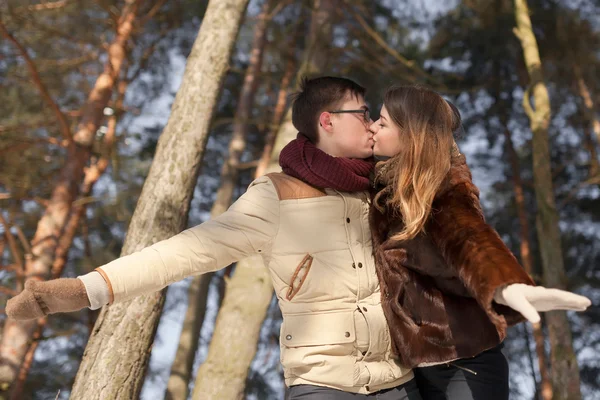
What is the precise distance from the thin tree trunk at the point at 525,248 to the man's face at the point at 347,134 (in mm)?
9667

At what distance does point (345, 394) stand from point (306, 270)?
48cm

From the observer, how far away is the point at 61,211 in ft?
26.2

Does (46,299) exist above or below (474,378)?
below

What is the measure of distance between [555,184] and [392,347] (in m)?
13.1

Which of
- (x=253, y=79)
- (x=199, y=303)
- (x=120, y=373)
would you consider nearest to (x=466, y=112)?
(x=253, y=79)

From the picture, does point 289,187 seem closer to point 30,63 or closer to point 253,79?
point 30,63

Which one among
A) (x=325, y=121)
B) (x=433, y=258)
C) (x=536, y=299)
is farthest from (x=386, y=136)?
(x=536, y=299)

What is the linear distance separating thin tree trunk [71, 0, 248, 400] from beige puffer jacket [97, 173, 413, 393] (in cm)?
151

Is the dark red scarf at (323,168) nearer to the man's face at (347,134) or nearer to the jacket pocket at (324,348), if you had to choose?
the man's face at (347,134)

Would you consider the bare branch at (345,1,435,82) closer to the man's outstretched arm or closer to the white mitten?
the man's outstretched arm

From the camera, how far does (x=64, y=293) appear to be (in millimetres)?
1991

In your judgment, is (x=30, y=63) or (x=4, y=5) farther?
(x=4, y=5)

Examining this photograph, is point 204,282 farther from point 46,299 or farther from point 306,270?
point 46,299

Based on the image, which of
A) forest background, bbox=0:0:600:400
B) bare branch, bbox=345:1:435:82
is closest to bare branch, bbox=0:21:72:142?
forest background, bbox=0:0:600:400
